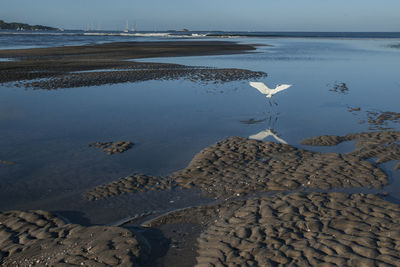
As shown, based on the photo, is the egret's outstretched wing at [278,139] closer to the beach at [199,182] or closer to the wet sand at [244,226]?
the beach at [199,182]

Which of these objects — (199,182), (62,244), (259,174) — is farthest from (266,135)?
(62,244)

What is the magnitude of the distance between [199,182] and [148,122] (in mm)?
6092

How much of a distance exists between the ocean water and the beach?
7 cm

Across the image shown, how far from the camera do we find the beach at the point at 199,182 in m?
5.16

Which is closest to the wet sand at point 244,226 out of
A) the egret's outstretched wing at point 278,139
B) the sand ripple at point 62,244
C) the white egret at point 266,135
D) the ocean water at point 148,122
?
the sand ripple at point 62,244

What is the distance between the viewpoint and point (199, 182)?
7.85 meters

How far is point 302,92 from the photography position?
19281 millimetres

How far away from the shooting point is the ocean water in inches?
335

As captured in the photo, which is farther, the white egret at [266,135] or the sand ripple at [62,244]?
the white egret at [266,135]

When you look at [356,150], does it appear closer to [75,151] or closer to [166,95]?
[75,151]

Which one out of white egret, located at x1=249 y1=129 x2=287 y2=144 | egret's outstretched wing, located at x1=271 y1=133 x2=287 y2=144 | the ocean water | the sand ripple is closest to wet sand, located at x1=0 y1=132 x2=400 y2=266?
the sand ripple

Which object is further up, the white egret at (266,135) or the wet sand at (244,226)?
the white egret at (266,135)

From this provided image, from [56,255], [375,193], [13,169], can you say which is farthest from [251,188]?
[13,169]

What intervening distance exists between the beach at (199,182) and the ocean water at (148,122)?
0.07 meters
